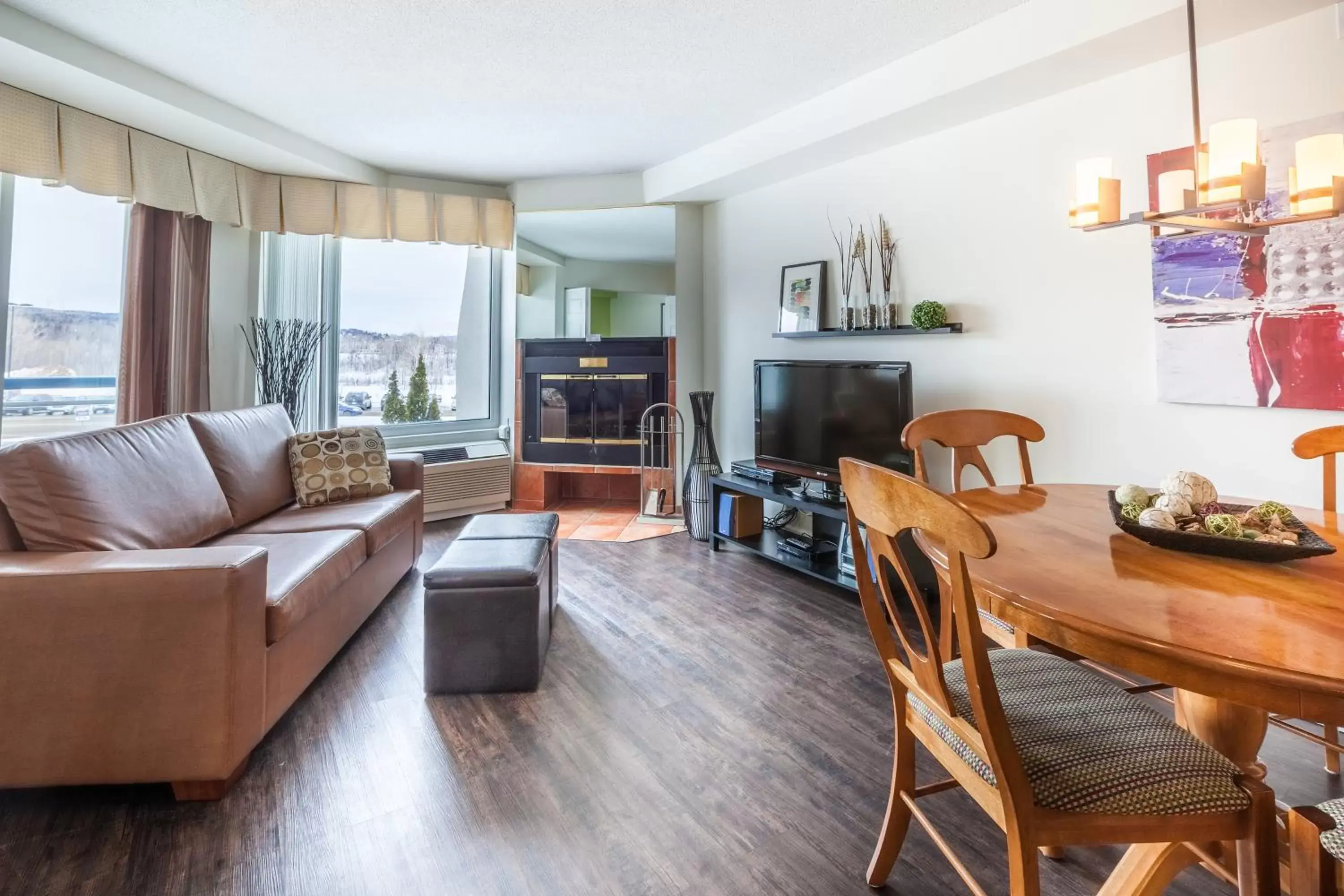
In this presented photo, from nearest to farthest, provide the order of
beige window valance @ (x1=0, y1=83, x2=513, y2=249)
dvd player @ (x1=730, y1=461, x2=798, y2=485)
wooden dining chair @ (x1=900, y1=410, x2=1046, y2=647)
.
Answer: wooden dining chair @ (x1=900, y1=410, x2=1046, y2=647)
beige window valance @ (x1=0, y1=83, x2=513, y2=249)
dvd player @ (x1=730, y1=461, x2=798, y2=485)

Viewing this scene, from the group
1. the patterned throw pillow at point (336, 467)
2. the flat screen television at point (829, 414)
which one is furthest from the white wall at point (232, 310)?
the flat screen television at point (829, 414)

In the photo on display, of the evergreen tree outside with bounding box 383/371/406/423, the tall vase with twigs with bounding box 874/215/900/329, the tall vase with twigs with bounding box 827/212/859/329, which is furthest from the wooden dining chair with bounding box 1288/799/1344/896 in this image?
the evergreen tree outside with bounding box 383/371/406/423

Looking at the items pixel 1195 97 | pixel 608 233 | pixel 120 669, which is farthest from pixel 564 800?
pixel 608 233

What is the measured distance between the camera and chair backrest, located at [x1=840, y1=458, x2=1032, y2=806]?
938 millimetres

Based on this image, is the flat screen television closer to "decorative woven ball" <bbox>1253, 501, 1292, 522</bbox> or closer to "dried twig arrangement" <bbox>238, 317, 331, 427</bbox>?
"decorative woven ball" <bbox>1253, 501, 1292, 522</bbox>

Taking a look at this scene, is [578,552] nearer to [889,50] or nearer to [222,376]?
[222,376]

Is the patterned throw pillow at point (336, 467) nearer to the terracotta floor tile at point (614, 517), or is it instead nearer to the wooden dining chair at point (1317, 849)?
the terracotta floor tile at point (614, 517)

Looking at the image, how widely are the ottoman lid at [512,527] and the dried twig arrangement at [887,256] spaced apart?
6.99 feet

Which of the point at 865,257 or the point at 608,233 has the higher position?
the point at 608,233

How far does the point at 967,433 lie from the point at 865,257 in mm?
1740

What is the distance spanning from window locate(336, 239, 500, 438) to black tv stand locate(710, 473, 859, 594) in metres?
2.37

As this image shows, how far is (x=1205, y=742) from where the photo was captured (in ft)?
4.12

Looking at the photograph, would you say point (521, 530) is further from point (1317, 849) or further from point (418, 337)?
point (418, 337)

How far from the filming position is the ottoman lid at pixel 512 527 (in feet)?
8.69
